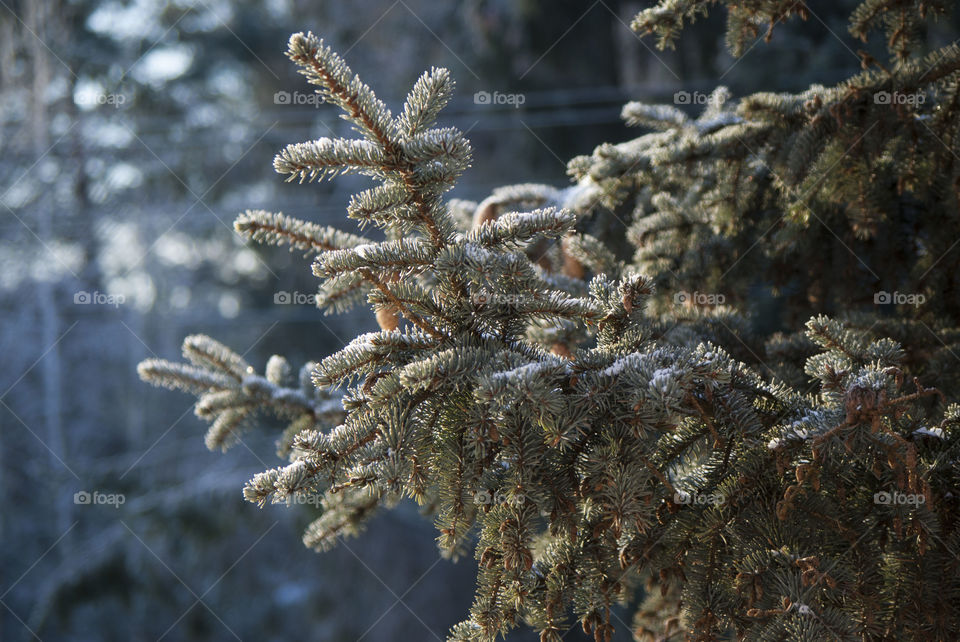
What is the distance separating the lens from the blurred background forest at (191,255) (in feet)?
23.7

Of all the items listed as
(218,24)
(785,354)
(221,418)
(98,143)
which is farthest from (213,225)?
(785,354)

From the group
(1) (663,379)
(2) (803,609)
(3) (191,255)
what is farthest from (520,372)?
(3) (191,255)

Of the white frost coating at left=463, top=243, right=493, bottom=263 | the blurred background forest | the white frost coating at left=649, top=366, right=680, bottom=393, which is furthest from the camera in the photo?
the blurred background forest

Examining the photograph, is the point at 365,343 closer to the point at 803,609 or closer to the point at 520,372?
the point at 520,372

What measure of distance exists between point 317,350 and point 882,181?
9.53m

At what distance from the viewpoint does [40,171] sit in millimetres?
9867

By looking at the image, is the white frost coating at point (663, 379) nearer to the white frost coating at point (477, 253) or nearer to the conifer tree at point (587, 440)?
the conifer tree at point (587, 440)

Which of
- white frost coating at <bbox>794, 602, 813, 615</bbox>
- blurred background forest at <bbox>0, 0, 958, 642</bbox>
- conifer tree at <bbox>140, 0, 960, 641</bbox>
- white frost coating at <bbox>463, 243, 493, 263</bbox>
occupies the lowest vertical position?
white frost coating at <bbox>794, 602, 813, 615</bbox>

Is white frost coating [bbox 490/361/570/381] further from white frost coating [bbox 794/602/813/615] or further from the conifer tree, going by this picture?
white frost coating [bbox 794/602/813/615]

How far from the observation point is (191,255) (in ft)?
37.5

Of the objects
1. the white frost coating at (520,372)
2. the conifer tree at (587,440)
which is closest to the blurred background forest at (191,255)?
the conifer tree at (587,440)

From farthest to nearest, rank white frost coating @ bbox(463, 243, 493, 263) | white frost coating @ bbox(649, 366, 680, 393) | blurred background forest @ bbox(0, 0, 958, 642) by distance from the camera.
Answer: blurred background forest @ bbox(0, 0, 958, 642) → white frost coating @ bbox(463, 243, 493, 263) → white frost coating @ bbox(649, 366, 680, 393)

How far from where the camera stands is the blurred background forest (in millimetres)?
7223

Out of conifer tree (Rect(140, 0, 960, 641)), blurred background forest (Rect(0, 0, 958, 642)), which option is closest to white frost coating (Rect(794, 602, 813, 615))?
conifer tree (Rect(140, 0, 960, 641))
